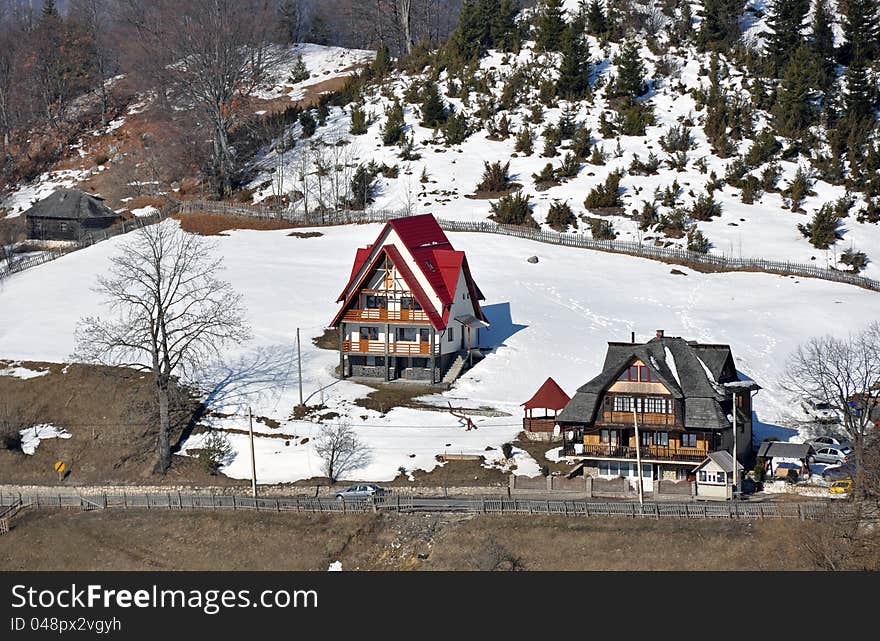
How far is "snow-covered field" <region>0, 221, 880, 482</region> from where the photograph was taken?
6856 cm

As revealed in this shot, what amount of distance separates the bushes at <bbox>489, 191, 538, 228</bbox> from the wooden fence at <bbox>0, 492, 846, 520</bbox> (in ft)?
148

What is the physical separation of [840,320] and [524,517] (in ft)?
111

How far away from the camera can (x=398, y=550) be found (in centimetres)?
5588

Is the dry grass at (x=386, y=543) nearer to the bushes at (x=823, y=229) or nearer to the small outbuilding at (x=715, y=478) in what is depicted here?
the small outbuilding at (x=715, y=478)

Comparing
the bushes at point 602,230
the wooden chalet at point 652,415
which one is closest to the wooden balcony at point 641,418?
the wooden chalet at point 652,415

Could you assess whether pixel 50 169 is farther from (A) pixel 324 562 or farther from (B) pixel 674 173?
(A) pixel 324 562

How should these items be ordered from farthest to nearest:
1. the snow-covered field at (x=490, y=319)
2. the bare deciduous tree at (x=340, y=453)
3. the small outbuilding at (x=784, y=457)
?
the snow-covered field at (x=490, y=319) < the bare deciduous tree at (x=340, y=453) < the small outbuilding at (x=784, y=457)

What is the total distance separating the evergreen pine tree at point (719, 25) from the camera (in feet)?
411

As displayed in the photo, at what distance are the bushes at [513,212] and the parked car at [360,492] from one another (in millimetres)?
44258

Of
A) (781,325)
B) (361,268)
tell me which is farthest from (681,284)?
(361,268)

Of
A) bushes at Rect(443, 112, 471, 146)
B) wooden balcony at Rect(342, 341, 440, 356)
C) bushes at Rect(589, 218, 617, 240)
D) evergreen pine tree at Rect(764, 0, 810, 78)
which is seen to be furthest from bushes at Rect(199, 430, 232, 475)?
evergreen pine tree at Rect(764, 0, 810, 78)

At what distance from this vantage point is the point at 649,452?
6234cm

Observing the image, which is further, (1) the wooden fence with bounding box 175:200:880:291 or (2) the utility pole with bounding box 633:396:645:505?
(1) the wooden fence with bounding box 175:200:880:291

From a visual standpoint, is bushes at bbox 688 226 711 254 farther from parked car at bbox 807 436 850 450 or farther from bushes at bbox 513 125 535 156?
parked car at bbox 807 436 850 450
